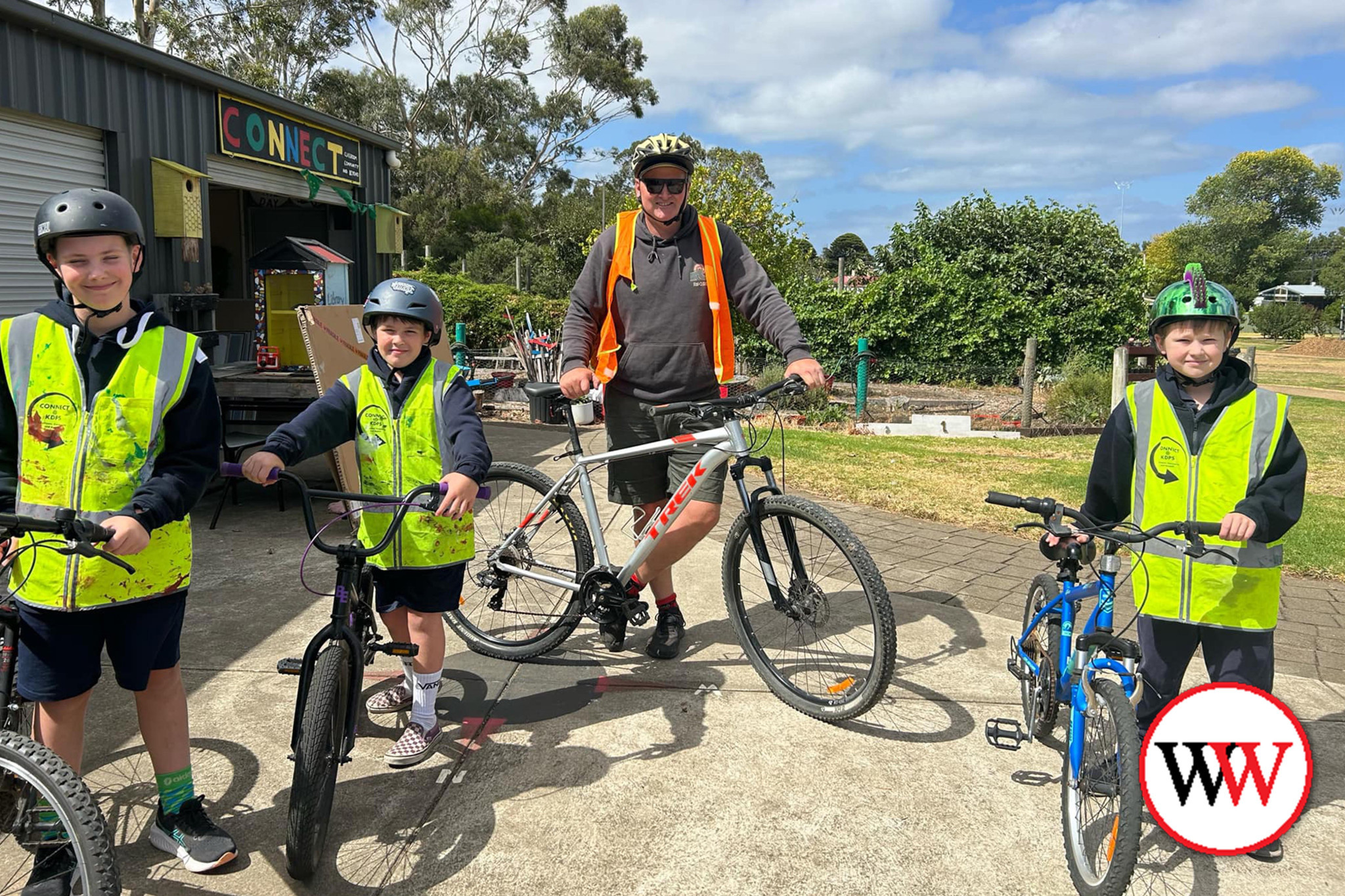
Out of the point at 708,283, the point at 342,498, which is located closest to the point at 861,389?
the point at 708,283

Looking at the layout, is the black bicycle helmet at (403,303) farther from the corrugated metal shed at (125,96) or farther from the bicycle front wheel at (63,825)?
the corrugated metal shed at (125,96)

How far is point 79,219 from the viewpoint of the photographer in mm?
2213

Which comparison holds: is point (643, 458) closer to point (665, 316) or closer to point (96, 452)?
point (665, 316)

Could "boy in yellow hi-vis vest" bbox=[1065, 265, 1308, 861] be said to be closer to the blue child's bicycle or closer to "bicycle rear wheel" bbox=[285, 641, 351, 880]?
the blue child's bicycle

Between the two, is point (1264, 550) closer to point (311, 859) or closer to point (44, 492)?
point (311, 859)

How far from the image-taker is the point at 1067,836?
2426 mm

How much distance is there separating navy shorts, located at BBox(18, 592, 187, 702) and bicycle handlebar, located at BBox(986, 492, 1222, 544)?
2096mm

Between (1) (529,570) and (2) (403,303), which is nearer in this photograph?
(2) (403,303)

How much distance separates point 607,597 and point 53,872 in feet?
6.69

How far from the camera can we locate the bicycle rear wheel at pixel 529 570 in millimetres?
3928

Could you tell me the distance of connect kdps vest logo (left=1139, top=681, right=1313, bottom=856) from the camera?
2385mm

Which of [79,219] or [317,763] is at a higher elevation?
[79,219]

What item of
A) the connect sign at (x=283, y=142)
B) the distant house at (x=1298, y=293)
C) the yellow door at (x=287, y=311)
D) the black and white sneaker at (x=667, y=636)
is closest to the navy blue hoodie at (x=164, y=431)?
the black and white sneaker at (x=667, y=636)

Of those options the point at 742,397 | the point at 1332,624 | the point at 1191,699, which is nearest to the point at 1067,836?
the point at 1191,699
